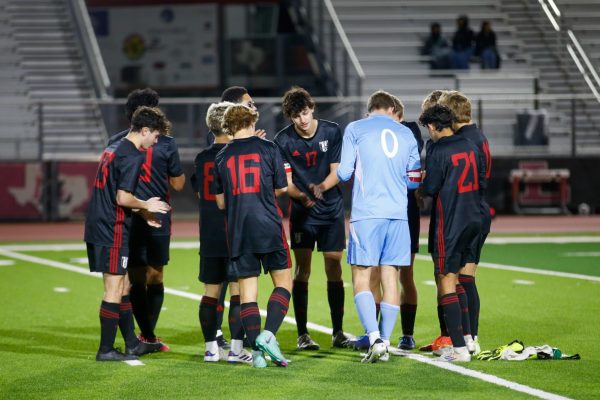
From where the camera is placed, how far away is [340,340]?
32.7 feet

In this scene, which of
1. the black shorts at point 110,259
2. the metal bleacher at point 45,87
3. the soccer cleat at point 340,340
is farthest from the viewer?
the metal bleacher at point 45,87

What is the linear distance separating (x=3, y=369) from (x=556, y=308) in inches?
221

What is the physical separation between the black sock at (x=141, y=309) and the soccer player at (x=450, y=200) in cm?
246

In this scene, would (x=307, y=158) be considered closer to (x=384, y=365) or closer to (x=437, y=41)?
(x=384, y=365)

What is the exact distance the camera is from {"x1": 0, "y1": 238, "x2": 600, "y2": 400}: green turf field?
7.99m

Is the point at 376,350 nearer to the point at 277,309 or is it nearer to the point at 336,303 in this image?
the point at 277,309

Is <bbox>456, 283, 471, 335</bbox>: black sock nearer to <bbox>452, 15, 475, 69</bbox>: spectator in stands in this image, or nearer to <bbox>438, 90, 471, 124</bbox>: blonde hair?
<bbox>438, 90, 471, 124</bbox>: blonde hair

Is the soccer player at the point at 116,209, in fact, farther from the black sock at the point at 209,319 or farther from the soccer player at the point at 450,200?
the soccer player at the point at 450,200

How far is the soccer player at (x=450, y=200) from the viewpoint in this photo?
902 centimetres

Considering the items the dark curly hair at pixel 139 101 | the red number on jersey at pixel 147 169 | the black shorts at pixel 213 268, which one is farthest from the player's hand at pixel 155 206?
the dark curly hair at pixel 139 101

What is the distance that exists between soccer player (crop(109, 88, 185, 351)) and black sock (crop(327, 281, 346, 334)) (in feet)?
4.53

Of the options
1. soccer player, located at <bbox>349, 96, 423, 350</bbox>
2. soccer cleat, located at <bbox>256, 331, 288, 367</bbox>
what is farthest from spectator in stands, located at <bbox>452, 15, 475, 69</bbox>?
soccer cleat, located at <bbox>256, 331, 288, 367</bbox>

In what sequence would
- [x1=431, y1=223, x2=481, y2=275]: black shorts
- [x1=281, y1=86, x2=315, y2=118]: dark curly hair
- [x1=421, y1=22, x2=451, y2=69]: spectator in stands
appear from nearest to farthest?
[x1=431, y1=223, x2=481, y2=275]: black shorts < [x1=281, y1=86, x2=315, y2=118]: dark curly hair < [x1=421, y1=22, x2=451, y2=69]: spectator in stands

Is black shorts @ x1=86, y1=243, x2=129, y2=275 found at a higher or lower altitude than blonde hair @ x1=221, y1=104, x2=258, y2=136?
lower
